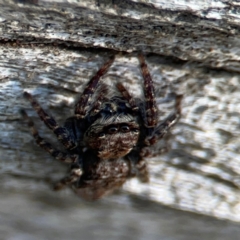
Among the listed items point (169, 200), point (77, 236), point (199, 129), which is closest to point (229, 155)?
point (199, 129)

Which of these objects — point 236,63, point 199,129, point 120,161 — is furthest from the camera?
point 120,161

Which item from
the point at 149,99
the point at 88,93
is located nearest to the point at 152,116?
the point at 149,99

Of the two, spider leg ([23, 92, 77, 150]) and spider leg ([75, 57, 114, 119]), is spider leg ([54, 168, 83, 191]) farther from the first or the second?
spider leg ([75, 57, 114, 119])

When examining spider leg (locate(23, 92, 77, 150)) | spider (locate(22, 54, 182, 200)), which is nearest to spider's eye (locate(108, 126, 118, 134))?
spider (locate(22, 54, 182, 200))

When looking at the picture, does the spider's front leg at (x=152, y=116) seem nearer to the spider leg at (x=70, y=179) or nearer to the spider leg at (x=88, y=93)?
the spider leg at (x=88, y=93)

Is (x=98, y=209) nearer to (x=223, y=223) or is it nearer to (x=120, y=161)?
(x=120, y=161)

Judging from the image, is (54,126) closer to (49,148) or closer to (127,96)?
(49,148)
